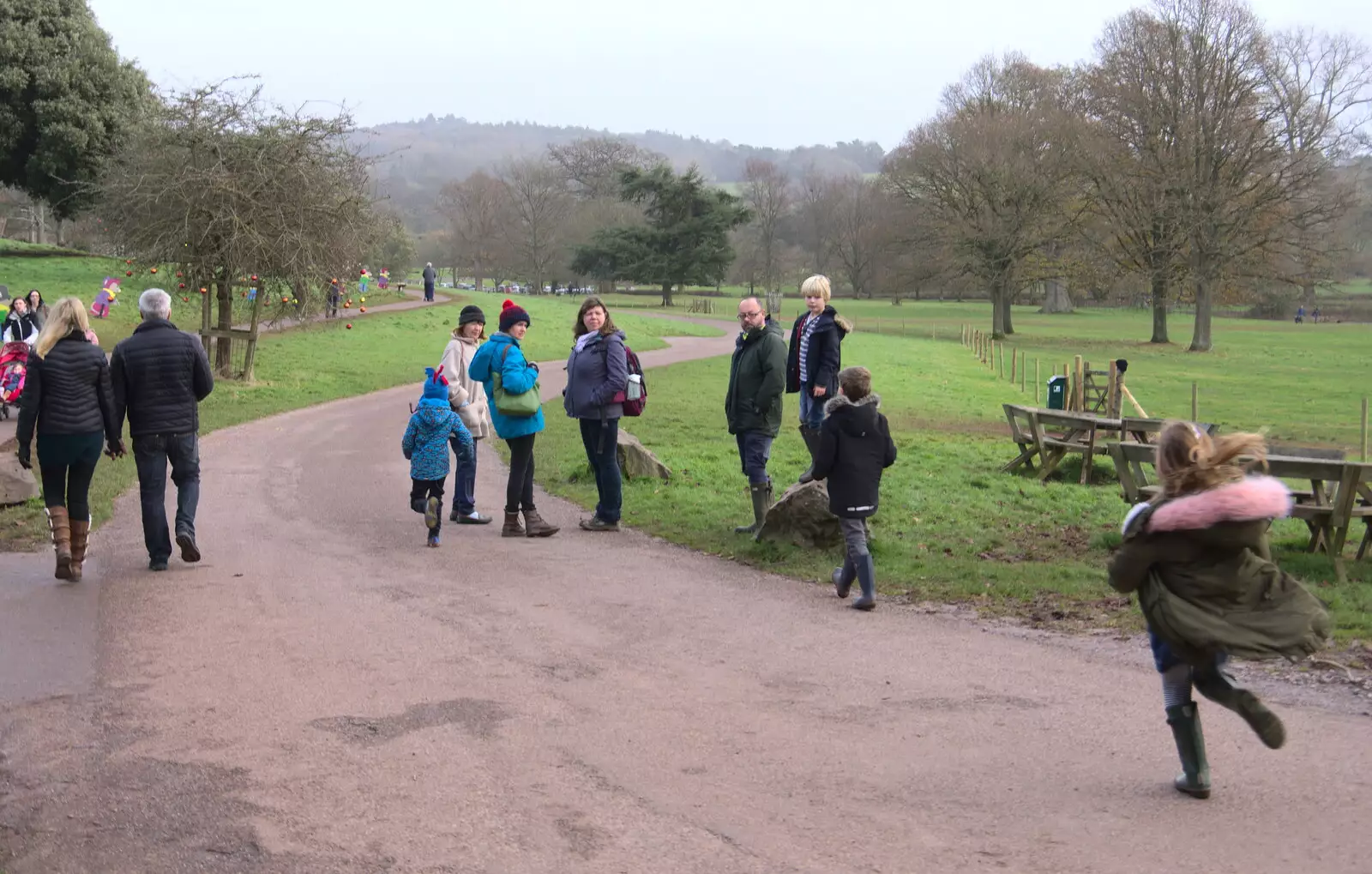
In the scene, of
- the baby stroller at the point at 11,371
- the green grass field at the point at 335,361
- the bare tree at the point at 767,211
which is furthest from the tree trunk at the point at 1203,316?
the bare tree at the point at 767,211

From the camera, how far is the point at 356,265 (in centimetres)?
2728

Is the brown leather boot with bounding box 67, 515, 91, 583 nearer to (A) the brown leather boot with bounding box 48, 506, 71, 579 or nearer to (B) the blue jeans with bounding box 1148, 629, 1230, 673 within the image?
(A) the brown leather boot with bounding box 48, 506, 71, 579

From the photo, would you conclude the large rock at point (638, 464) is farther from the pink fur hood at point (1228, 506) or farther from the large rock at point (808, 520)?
the pink fur hood at point (1228, 506)

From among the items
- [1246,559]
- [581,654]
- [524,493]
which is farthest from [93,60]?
[1246,559]

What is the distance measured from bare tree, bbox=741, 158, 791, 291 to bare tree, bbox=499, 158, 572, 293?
621 inches

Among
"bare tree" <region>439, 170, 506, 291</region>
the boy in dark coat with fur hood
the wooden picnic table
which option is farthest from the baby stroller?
"bare tree" <region>439, 170, 506, 291</region>

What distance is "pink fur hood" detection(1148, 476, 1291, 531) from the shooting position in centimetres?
482

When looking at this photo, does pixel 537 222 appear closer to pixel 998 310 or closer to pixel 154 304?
pixel 998 310

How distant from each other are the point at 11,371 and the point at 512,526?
1203 centimetres

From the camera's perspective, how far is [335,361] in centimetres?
3366

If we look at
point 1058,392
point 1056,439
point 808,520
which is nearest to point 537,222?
point 1058,392

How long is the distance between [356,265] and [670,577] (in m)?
19.6

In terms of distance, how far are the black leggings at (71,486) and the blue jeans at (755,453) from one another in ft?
16.8

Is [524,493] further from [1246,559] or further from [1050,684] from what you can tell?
[1246,559]
